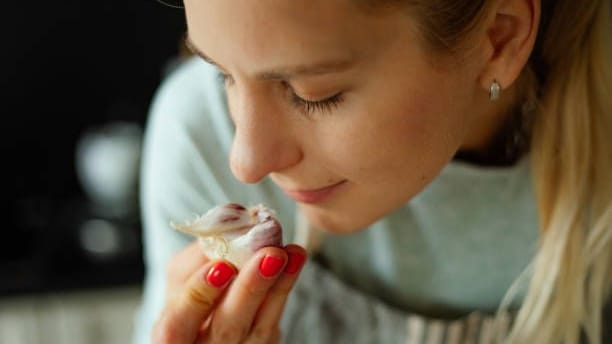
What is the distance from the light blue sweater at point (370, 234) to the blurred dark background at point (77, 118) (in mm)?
794

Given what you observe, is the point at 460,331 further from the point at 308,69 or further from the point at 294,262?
the point at 308,69

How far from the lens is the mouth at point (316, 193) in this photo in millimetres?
846

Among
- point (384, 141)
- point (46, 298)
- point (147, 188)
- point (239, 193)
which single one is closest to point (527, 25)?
point (384, 141)

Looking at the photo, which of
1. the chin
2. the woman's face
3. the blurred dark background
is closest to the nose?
the woman's face

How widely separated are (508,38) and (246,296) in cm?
36

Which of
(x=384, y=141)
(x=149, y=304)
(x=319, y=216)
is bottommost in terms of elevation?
(x=149, y=304)

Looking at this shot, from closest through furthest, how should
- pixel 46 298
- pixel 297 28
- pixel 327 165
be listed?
1. pixel 297 28
2. pixel 327 165
3. pixel 46 298

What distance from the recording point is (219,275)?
82cm

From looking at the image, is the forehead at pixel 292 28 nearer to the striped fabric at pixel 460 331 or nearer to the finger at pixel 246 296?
the finger at pixel 246 296

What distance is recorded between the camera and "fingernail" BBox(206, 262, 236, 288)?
818 mm

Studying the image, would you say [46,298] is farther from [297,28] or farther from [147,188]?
[297,28]

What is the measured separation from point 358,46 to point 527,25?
21 cm

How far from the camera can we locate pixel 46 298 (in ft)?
5.86

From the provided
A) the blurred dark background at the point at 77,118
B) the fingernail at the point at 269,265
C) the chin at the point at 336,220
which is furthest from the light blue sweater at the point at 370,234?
the blurred dark background at the point at 77,118
